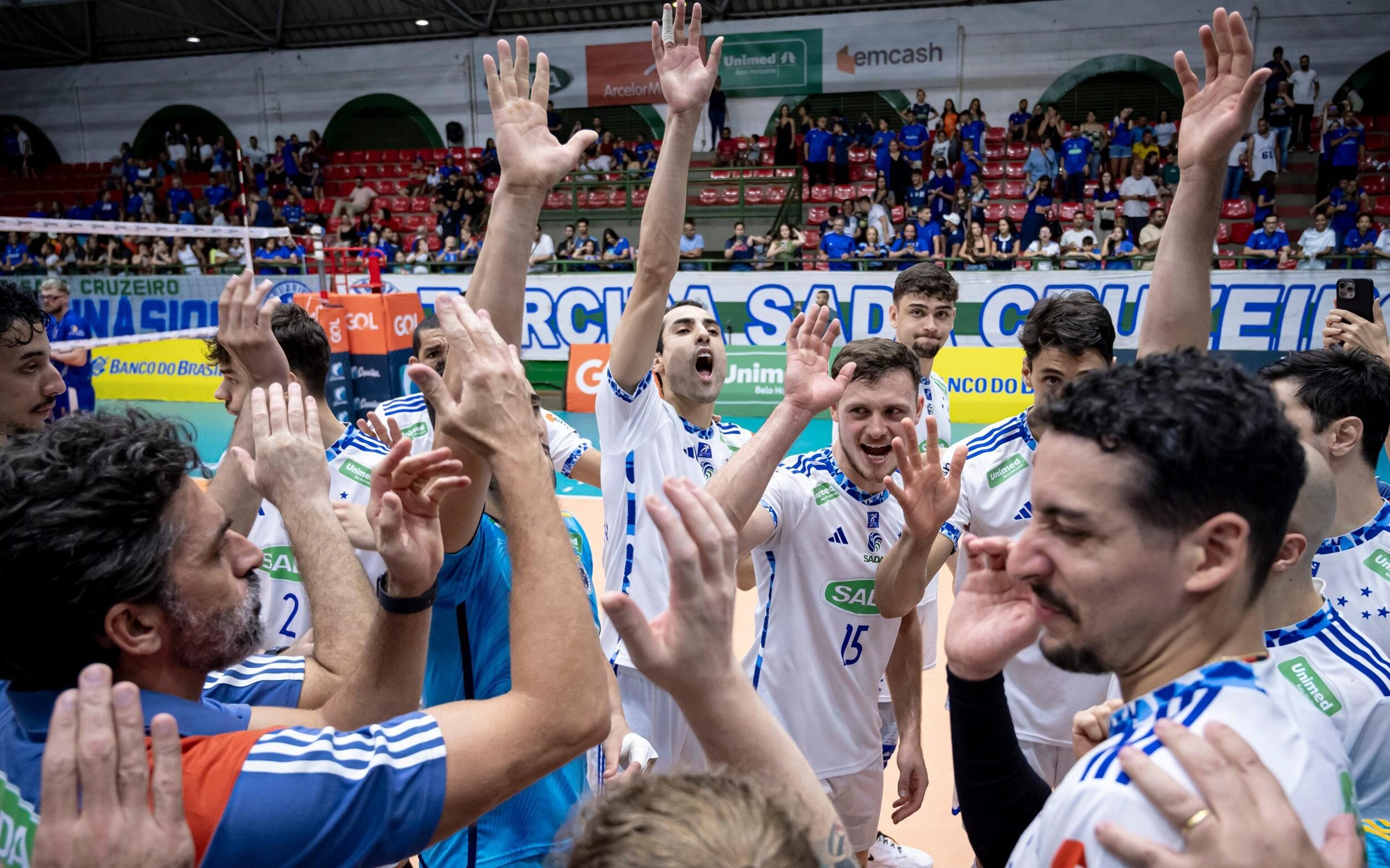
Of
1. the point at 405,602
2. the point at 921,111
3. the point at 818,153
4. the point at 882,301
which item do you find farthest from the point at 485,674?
the point at 921,111

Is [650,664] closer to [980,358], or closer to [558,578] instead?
[558,578]

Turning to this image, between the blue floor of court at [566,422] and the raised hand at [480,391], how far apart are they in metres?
7.95

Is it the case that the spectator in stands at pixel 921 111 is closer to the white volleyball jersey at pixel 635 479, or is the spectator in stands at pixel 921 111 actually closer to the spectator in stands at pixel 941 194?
the spectator in stands at pixel 941 194

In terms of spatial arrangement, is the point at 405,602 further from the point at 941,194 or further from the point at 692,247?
the point at 941,194

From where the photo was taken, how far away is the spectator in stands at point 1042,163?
17.7 m

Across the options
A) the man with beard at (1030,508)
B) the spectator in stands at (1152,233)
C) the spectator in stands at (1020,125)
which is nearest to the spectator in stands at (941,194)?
the spectator in stands at (1020,125)

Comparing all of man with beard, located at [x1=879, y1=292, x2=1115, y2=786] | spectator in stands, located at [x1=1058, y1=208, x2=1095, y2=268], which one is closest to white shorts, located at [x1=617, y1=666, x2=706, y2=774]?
man with beard, located at [x1=879, y1=292, x2=1115, y2=786]

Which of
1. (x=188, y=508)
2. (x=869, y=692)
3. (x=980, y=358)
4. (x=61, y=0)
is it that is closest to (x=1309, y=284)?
(x=980, y=358)

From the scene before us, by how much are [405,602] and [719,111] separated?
812 inches

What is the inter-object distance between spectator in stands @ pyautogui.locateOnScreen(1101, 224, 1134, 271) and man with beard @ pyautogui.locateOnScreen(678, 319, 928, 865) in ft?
36.5

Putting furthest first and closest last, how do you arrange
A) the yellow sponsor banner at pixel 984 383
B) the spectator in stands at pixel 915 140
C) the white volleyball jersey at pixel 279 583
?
the spectator in stands at pixel 915 140, the yellow sponsor banner at pixel 984 383, the white volleyball jersey at pixel 279 583

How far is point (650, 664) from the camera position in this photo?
1.31 metres

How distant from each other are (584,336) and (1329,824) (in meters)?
13.6

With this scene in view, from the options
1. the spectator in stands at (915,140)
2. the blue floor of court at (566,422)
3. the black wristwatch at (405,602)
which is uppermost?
the spectator in stands at (915,140)
